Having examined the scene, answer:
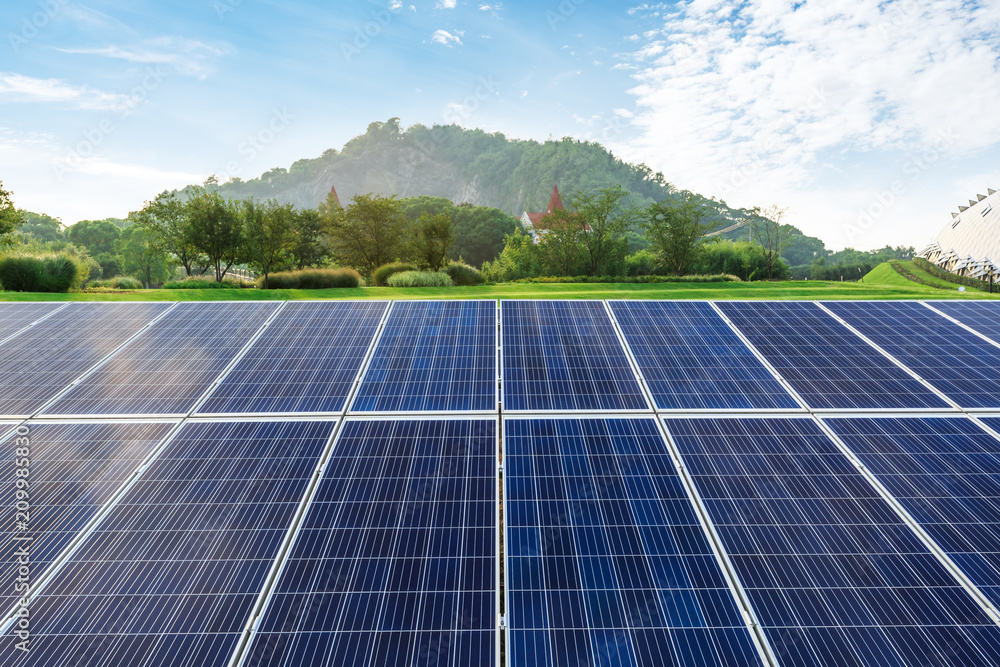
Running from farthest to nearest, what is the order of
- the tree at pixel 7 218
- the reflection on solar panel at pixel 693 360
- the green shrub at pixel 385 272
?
the green shrub at pixel 385 272
the tree at pixel 7 218
the reflection on solar panel at pixel 693 360

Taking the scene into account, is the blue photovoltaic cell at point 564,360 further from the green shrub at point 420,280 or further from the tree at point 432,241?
the tree at point 432,241

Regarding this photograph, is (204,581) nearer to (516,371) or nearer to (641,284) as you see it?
(516,371)

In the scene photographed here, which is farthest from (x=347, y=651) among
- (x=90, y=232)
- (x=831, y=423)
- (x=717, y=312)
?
(x=90, y=232)

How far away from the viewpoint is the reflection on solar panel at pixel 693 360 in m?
8.37

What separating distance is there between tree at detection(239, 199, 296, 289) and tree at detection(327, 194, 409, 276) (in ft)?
21.9

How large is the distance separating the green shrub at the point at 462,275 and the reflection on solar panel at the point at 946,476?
99.4 feet

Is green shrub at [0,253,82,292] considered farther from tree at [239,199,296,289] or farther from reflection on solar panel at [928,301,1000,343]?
reflection on solar panel at [928,301,1000,343]

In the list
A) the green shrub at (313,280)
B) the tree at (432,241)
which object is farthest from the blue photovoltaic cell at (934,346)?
the tree at (432,241)

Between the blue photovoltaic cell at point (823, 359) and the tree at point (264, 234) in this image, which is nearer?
the blue photovoltaic cell at point (823, 359)

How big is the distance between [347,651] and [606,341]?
7204mm

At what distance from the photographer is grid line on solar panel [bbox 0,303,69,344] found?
1081 centimetres

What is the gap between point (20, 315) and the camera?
1148 centimetres

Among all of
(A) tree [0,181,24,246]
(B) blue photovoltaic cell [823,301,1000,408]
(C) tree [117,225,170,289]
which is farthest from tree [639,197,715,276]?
(C) tree [117,225,170,289]

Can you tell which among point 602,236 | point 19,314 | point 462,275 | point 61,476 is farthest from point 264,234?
point 61,476
